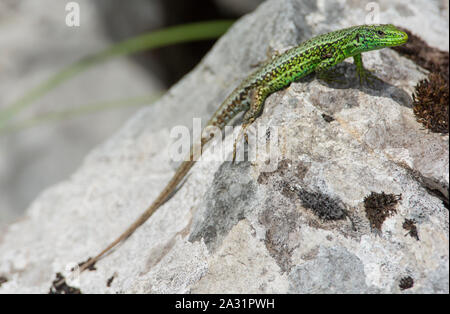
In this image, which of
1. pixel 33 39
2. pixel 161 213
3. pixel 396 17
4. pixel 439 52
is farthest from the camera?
pixel 33 39

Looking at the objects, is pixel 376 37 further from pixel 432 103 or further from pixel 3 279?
pixel 3 279

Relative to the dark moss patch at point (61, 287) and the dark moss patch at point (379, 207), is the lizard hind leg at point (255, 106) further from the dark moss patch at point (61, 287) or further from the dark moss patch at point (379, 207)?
the dark moss patch at point (61, 287)

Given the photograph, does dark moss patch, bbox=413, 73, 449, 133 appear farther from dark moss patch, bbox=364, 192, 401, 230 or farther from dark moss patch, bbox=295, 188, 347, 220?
dark moss patch, bbox=295, 188, 347, 220

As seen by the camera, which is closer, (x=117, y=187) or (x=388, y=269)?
(x=388, y=269)

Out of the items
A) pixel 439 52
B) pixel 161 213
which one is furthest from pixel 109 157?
pixel 439 52

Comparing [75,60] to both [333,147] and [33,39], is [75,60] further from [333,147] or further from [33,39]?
[333,147]

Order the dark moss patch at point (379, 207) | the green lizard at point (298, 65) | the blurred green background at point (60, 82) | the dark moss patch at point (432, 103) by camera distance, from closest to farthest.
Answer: the dark moss patch at point (379, 207)
the dark moss patch at point (432, 103)
the green lizard at point (298, 65)
the blurred green background at point (60, 82)

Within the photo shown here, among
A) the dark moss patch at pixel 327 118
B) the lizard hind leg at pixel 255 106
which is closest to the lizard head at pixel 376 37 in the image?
the dark moss patch at pixel 327 118

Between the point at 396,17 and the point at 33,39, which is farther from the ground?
the point at 33,39
